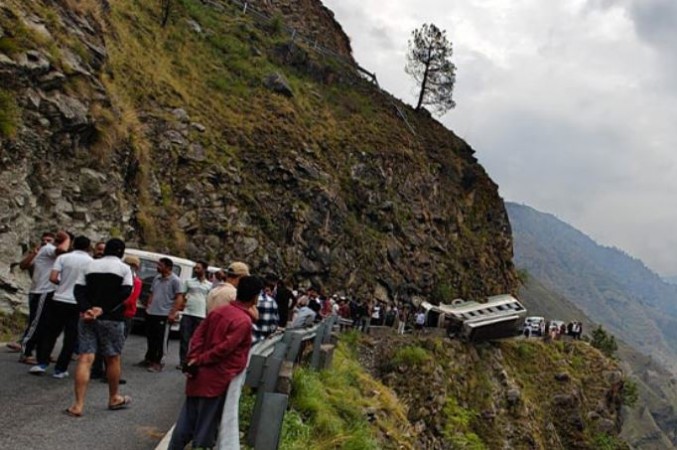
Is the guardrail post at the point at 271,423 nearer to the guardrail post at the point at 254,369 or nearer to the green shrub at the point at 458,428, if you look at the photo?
the guardrail post at the point at 254,369

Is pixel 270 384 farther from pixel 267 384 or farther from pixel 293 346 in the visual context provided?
pixel 293 346

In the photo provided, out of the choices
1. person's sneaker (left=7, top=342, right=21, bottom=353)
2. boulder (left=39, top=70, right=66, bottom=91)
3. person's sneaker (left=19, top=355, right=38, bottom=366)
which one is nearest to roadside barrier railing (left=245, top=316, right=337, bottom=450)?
person's sneaker (left=19, top=355, right=38, bottom=366)

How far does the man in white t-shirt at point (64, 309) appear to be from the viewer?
8.88 meters

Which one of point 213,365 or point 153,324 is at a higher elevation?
point 213,365

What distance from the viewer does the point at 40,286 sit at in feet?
32.4

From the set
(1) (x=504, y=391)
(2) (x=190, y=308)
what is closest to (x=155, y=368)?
(2) (x=190, y=308)

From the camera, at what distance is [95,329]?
25.0 feet

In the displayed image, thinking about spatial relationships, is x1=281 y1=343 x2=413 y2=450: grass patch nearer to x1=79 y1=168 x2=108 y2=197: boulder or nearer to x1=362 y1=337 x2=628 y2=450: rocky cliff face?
x1=362 y1=337 x2=628 y2=450: rocky cliff face

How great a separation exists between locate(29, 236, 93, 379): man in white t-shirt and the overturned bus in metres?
28.1

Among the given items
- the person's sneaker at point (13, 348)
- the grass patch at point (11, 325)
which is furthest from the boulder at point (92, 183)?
the person's sneaker at point (13, 348)

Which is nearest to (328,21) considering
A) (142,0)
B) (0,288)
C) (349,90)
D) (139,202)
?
(349,90)

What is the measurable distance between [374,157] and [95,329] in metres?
35.6

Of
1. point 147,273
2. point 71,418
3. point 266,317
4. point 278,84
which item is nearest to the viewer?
point 71,418

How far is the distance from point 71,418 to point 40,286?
3.12 metres
